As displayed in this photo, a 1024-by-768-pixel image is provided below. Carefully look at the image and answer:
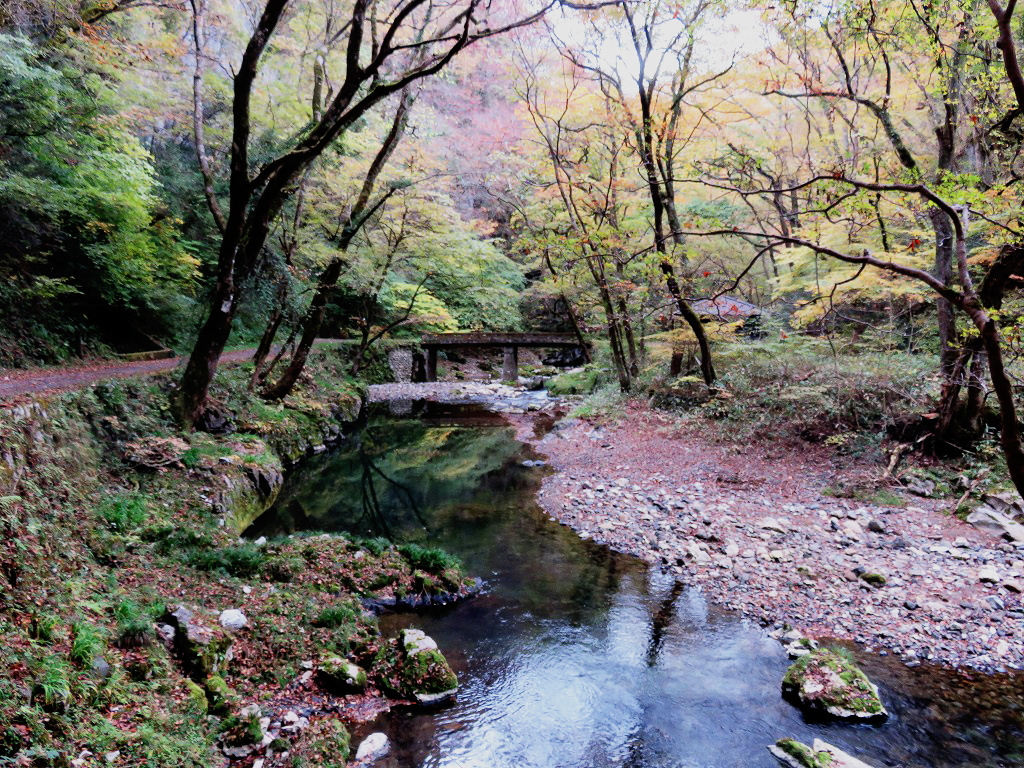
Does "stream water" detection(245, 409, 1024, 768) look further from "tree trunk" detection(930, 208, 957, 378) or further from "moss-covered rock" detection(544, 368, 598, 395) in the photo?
"moss-covered rock" detection(544, 368, 598, 395)

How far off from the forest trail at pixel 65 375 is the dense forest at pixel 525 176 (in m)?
0.82

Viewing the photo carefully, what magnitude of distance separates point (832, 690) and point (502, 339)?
20026 millimetres

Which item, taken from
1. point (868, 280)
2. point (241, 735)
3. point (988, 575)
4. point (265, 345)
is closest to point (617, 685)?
point (241, 735)

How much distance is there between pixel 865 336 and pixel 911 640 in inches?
395

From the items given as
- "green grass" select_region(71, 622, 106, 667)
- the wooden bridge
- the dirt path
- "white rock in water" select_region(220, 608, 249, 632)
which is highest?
the wooden bridge

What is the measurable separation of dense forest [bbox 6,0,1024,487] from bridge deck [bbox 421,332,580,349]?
4681 mm

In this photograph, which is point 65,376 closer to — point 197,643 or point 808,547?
point 197,643

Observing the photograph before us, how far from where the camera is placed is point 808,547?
6.93m

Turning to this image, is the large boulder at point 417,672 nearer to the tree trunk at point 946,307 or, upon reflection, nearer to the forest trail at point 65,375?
the forest trail at point 65,375

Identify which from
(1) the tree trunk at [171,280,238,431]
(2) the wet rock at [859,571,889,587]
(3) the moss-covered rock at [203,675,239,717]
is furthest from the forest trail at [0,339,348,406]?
(2) the wet rock at [859,571,889,587]

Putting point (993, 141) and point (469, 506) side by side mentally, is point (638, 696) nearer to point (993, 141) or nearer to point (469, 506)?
point (469, 506)

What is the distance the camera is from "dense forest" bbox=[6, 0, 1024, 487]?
6922 millimetres

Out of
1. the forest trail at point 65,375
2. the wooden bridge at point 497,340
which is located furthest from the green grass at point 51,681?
the wooden bridge at point 497,340

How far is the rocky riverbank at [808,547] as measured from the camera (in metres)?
5.36
